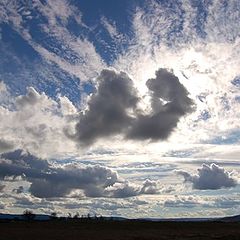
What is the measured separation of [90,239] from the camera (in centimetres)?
9525

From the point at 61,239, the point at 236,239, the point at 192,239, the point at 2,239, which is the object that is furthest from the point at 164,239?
the point at 2,239

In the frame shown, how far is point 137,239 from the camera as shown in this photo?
9688 cm

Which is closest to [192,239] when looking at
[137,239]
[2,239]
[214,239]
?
[214,239]

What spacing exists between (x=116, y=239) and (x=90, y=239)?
540 cm

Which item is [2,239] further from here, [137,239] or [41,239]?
[137,239]

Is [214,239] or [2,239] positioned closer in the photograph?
[2,239]

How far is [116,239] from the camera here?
313 feet

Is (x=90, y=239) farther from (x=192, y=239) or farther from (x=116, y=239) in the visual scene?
(x=192, y=239)

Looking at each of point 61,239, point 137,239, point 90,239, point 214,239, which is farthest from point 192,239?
point 61,239

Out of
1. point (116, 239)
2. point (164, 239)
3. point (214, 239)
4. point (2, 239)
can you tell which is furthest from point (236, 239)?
point (2, 239)

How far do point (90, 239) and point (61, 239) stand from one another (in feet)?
19.9

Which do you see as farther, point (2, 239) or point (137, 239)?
point (137, 239)

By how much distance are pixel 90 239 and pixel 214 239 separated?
25.9 metres

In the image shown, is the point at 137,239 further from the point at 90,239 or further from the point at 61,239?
the point at 61,239
